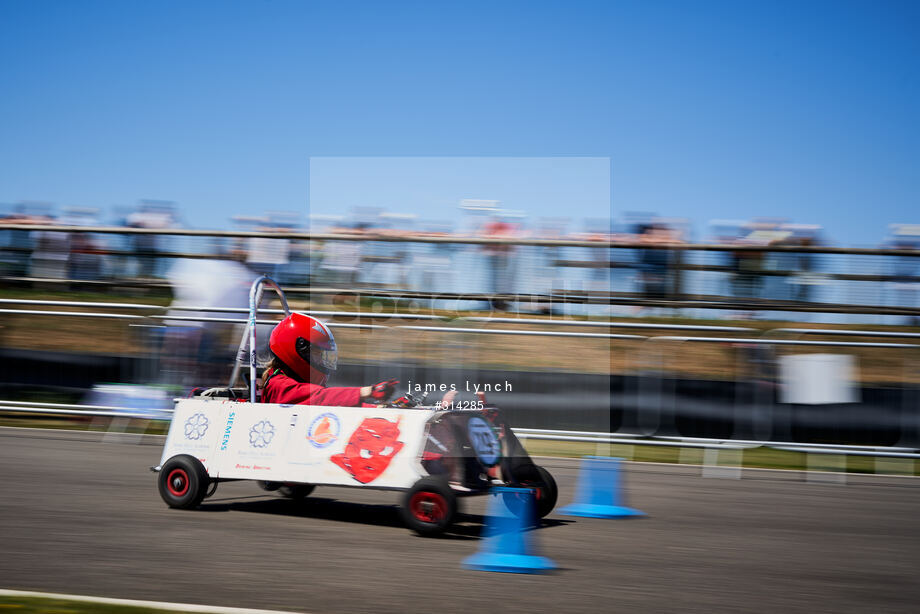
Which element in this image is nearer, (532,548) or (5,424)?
(532,548)

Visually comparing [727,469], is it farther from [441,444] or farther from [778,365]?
[441,444]

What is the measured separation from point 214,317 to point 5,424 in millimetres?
3333

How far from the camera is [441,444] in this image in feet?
18.0

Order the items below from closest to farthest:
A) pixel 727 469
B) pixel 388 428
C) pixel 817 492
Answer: pixel 388 428, pixel 817 492, pixel 727 469

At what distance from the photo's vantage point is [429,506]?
17.6 ft

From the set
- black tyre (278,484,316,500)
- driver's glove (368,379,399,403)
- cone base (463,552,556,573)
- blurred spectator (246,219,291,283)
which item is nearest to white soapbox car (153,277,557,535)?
driver's glove (368,379,399,403)

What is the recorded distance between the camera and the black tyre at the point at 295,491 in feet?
22.2

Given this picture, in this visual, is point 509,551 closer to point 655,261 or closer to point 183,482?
point 183,482

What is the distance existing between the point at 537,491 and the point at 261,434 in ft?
6.42

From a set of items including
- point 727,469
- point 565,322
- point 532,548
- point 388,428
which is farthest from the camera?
point 565,322

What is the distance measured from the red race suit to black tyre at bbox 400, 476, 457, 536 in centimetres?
89

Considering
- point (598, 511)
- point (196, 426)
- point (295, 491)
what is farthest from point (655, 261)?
point (196, 426)

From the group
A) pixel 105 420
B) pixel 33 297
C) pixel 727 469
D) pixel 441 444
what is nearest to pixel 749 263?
pixel 727 469

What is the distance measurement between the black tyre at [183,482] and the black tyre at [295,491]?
81 cm
